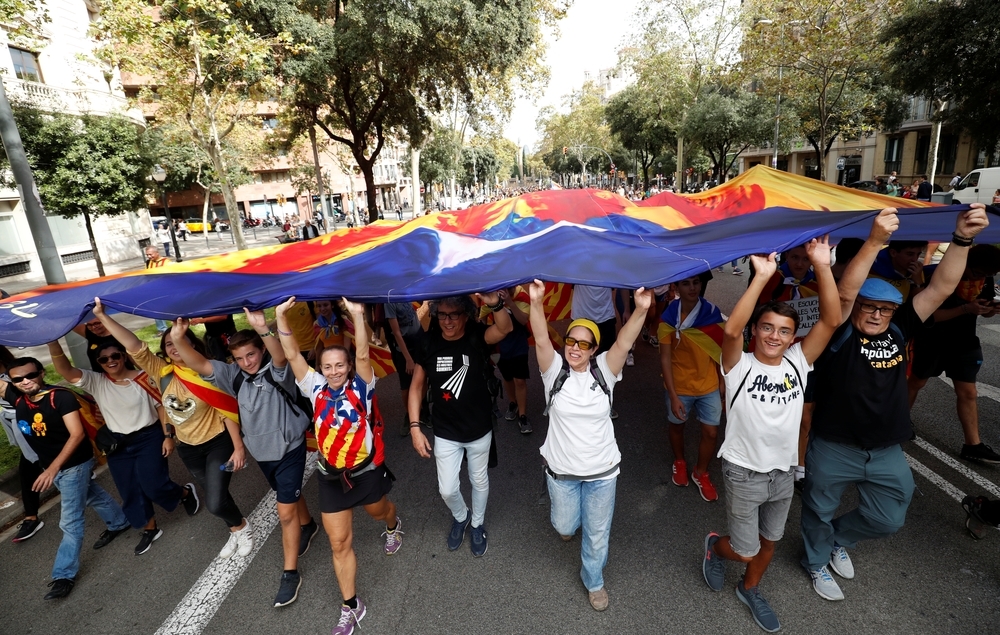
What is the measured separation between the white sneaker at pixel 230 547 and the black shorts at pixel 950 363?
5.36 m

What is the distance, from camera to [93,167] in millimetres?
12203

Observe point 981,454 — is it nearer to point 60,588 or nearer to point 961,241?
point 961,241

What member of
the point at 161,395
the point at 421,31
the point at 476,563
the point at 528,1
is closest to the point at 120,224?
the point at 421,31

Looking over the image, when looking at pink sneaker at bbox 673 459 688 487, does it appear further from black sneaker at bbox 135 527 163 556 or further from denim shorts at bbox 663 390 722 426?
black sneaker at bbox 135 527 163 556

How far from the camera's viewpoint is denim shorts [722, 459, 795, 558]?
2.58 metres

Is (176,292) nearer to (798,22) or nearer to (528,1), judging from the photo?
(528,1)

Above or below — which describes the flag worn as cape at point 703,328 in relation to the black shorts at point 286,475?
above

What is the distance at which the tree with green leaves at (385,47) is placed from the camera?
1111cm

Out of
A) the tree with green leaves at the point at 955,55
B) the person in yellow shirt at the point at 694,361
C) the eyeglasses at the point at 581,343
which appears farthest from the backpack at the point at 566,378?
the tree with green leaves at the point at 955,55

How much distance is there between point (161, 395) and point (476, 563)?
2525 mm

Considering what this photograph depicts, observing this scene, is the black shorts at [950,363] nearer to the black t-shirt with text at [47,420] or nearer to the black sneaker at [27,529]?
the black t-shirt with text at [47,420]

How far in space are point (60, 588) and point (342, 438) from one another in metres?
2.34

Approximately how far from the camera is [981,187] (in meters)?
15.9

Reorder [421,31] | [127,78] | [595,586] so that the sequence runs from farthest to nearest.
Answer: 1. [127,78]
2. [421,31]
3. [595,586]
